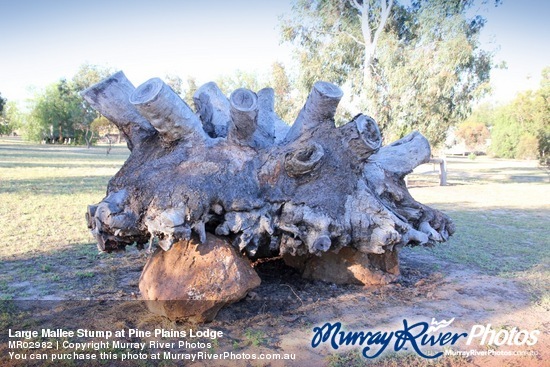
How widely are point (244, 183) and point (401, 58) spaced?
1524cm

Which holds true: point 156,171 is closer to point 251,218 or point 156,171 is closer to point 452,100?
point 251,218

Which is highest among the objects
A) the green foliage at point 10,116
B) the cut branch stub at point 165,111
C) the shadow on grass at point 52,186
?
the green foliage at point 10,116

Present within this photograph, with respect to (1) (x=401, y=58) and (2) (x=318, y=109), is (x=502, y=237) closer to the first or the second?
(2) (x=318, y=109)

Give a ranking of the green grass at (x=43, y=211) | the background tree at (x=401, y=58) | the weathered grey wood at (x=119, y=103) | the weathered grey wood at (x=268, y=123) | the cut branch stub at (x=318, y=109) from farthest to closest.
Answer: the background tree at (x=401, y=58) < the green grass at (x=43, y=211) < the weathered grey wood at (x=268, y=123) < the weathered grey wood at (x=119, y=103) < the cut branch stub at (x=318, y=109)

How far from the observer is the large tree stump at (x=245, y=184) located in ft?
11.7

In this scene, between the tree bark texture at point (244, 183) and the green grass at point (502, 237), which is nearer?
the tree bark texture at point (244, 183)

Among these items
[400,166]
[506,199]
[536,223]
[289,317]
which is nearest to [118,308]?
[289,317]

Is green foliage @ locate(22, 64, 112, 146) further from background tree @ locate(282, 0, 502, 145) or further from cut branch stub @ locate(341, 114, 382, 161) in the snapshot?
cut branch stub @ locate(341, 114, 382, 161)

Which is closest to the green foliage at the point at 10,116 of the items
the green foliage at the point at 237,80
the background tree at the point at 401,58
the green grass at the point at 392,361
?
the green foliage at the point at 237,80

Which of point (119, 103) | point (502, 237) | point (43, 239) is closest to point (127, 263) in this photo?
point (43, 239)

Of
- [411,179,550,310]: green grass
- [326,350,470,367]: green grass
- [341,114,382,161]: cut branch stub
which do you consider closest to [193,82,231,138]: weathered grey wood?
[341,114,382,161]: cut branch stub

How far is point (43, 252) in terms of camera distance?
557cm

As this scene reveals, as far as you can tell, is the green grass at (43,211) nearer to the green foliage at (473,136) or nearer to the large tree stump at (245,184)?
the large tree stump at (245,184)

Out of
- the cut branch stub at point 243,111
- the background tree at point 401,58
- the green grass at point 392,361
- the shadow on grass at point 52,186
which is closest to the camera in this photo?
the green grass at point 392,361
